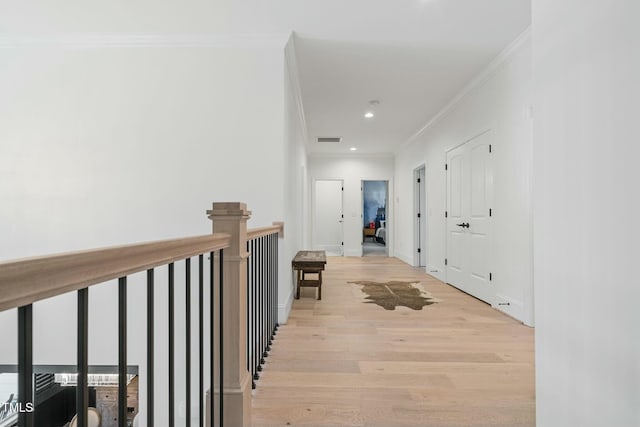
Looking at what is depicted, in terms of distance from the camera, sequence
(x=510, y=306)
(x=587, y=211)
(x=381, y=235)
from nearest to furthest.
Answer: (x=587, y=211), (x=510, y=306), (x=381, y=235)

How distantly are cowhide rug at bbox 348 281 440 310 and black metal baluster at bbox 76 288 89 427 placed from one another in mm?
3197

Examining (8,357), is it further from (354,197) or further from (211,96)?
(354,197)

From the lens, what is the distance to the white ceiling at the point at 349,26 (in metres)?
2.68

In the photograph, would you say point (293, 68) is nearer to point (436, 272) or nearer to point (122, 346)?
point (122, 346)

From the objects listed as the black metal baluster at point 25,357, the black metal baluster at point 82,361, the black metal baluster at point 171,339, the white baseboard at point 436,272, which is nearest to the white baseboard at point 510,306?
the white baseboard at point 436,272

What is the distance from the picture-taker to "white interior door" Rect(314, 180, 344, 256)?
9133 mm

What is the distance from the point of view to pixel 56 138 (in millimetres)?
3148

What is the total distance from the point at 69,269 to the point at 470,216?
427 cm

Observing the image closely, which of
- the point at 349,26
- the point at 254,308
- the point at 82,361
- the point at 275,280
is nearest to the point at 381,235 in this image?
the point at 275,280

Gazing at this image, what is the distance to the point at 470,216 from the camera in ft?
13.6

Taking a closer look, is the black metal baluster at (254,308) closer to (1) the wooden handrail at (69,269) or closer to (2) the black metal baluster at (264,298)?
(2) the black metal baluster at (264,298)

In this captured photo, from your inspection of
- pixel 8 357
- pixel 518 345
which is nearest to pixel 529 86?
pixel 518 345

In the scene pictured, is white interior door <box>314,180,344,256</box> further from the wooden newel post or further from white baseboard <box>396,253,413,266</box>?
the wooden newel post

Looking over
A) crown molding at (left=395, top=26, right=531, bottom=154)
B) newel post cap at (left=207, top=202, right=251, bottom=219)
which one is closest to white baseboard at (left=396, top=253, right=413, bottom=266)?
crown molding at (left=395, top=26, right=531, bottom=154)
